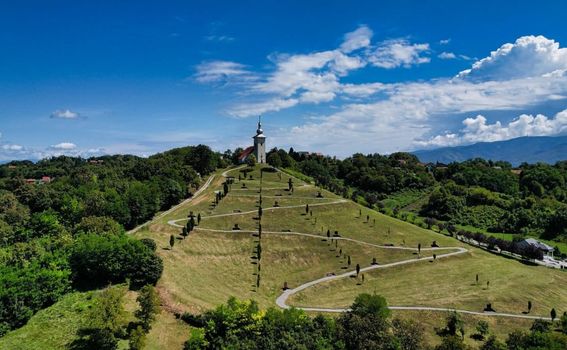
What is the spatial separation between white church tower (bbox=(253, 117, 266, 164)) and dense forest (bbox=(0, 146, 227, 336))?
34060 mm

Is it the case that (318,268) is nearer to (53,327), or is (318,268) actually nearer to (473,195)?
(53,327)

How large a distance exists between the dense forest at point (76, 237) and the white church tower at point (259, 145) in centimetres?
3406

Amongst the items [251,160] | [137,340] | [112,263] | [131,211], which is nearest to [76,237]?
[112,263]

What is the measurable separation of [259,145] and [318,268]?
83.8m

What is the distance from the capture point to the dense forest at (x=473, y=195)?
13225cm

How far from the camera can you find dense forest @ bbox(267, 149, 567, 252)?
434 ft

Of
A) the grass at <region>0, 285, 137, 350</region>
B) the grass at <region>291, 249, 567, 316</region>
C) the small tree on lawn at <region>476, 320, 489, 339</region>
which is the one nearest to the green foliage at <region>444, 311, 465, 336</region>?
the small tree on lawn at <region>476, 320, 489, 339</region>

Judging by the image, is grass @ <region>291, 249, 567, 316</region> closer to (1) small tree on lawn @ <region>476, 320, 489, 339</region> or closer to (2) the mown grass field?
(2) the mown grass field

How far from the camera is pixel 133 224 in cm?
9181

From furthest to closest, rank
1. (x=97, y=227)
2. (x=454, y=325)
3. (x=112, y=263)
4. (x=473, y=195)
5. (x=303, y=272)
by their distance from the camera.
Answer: (x=473, y=195) → (x=303, y=272) → (x=97, y=227) → (x=454, y=325) → (x=112, y=263)

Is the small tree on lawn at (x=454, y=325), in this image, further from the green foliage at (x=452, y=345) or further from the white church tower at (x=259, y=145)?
the white church tower at (x=259, y=145)

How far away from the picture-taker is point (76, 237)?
67.2 metres

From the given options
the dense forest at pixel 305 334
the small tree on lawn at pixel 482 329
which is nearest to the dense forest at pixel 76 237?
the dense forest at pixel 305 334

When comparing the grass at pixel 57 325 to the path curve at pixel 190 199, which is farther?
the path curve at pixel 190 199
